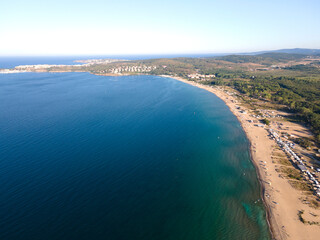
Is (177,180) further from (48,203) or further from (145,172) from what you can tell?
(48,203)

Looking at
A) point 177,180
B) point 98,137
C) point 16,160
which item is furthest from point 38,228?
point 98,137

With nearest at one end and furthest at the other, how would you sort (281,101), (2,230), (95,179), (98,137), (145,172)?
1. (2,230)
2. (95,179)
3. (145,172)
4. (98,137)
5. (281,101)

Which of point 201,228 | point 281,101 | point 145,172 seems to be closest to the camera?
point 201,228

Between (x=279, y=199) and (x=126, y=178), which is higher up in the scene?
(x=126, y=178)

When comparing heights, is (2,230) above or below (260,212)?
above

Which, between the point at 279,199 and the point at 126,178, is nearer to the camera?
the point at 279,199

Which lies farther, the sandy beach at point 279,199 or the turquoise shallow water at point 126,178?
the sandy beach at point 279,199

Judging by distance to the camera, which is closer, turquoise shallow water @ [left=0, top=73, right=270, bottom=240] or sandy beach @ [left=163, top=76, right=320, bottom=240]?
turquoise shallow water @ [left=0, top=73, right=270, bottom=240]

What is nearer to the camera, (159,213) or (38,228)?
(38,228)
